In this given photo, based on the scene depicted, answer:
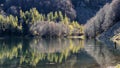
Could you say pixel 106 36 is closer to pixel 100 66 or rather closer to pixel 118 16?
pixel 118 16

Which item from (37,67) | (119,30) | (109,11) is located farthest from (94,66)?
(109,11)

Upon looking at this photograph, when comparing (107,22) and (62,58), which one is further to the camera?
(107,22)

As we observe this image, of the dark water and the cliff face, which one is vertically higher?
the cliff face

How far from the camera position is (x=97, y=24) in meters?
165

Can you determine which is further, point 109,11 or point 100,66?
point 109,11

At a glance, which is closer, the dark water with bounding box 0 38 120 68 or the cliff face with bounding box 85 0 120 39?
the dark water with bounding box 0 38 120 68

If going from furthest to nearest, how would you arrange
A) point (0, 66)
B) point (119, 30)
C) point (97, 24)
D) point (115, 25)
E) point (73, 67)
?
point (97, 24)
point (115, 25)
point (119, 30)
point (0, 66)
point (73, 67)

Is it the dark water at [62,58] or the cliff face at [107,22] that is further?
the cliff face at [107,22]

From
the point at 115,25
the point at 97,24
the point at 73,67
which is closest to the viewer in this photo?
the point at 73,67

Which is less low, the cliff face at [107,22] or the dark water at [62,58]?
the cliff face at [107,22]

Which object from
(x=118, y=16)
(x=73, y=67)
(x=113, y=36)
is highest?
(x=118, y=16)

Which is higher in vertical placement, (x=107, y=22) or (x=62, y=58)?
(x=107, y=22)

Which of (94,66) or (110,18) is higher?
(110,18)

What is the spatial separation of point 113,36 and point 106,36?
35.1 ft
